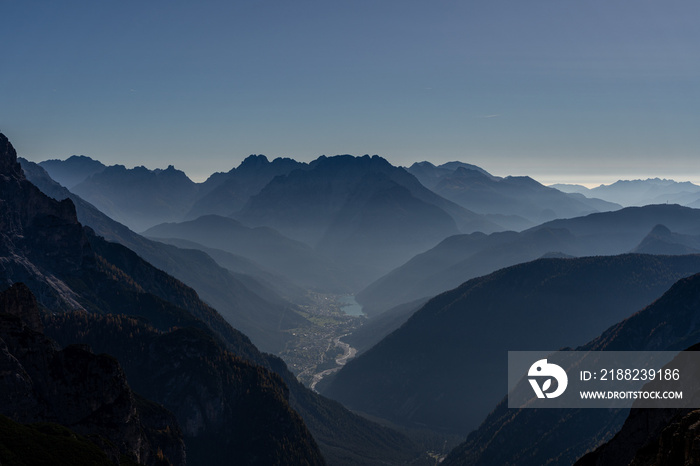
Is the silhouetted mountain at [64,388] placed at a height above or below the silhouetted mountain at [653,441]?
below

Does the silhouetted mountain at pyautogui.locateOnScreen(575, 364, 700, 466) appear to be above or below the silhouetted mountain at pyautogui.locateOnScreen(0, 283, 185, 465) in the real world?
above

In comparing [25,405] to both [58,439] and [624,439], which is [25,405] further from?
[624,439]

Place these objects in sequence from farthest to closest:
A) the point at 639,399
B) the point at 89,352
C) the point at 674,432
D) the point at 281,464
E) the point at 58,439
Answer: the point at 281,464
the point at 89,352
the point at 58,439
the point at 639,399
the point at 674,432

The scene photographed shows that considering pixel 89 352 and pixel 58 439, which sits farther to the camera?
pixel 89 352

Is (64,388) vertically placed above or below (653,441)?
below

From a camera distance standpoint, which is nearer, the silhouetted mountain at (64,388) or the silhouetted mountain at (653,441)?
the silhouetted mountain at (653,441)

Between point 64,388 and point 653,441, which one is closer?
point 653,441

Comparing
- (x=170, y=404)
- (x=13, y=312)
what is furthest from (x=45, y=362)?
(x=170, y=404)

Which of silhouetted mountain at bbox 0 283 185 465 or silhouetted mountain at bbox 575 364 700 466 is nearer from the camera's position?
silhouetted mountain at bbox 575 364 700 466
